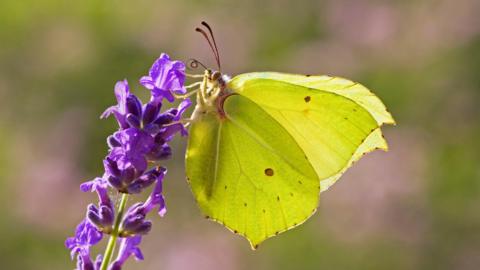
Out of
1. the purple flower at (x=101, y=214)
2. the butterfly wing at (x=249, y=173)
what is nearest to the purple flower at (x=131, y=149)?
the purple flower at (x=101, y=214)

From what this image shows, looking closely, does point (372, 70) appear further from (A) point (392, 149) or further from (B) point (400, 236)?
(B) point (400, 236)

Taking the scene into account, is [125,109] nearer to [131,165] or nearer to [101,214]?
[131,165]

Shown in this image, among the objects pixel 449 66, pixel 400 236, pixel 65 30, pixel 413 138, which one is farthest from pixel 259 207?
pixel 65 30

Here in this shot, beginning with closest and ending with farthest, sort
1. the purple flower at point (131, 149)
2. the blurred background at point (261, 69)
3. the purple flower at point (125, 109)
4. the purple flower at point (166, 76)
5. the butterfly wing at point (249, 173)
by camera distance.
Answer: the purple flower at point (131, 149) → the purple flower at point (125, 109) → the purple flower at point (166, 76) → the butterfly wing at point (249, 173) → the blurred background at point (261, 69)

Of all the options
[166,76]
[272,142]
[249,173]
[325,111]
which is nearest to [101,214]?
[166,76]

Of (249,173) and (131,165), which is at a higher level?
(131,165)

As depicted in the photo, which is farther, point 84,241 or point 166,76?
point 166,76

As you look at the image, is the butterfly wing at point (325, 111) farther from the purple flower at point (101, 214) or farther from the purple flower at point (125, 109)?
the purple flower at point (101, 214)
